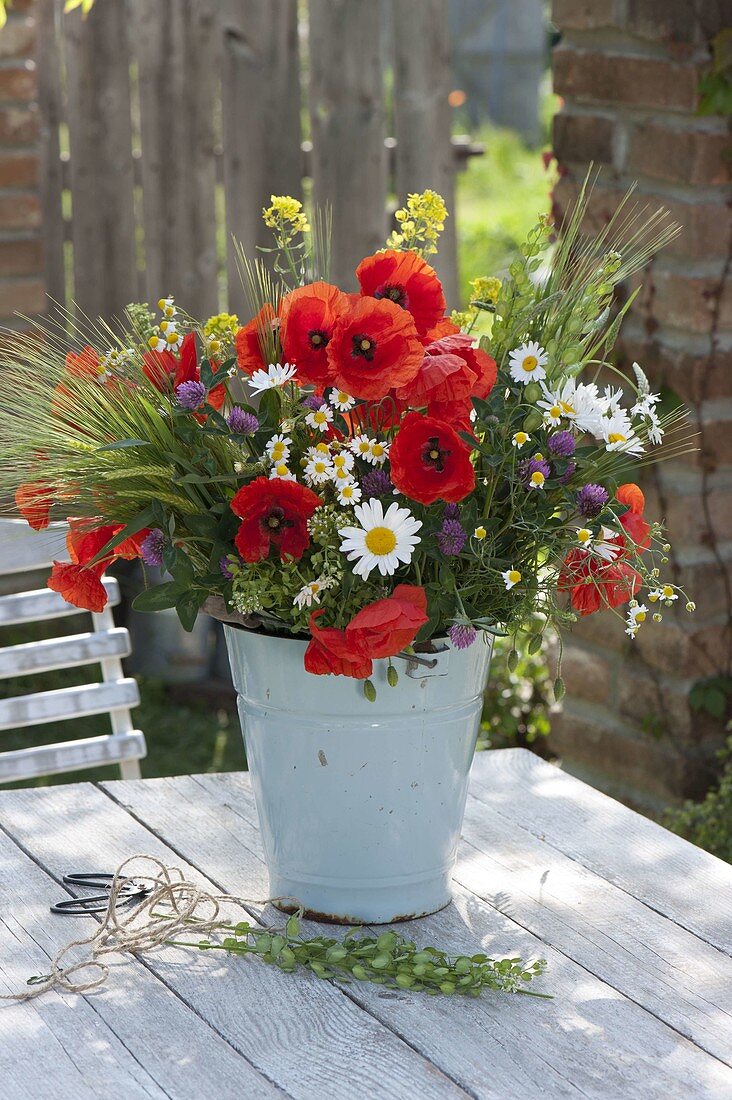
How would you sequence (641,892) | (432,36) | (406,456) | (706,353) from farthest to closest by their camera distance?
(432,36), (706,353), (641,892), (406,456)

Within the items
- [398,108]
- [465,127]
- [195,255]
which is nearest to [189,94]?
[195,255]

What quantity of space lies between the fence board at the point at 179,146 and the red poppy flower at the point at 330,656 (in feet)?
7.45

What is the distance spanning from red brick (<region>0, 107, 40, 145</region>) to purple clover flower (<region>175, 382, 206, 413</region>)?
2.20m

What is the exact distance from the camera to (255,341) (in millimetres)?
1189

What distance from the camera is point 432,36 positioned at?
2.76 m

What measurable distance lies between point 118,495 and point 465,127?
8.78 m

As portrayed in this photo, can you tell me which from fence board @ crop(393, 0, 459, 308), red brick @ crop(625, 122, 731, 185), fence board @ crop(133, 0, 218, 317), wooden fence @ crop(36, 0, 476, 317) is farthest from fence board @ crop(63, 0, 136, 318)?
red brick @ crop(625, 122, 731, 185)

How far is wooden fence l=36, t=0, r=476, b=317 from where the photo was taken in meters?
2.78

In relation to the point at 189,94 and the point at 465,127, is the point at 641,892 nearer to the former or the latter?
the point at 189,94

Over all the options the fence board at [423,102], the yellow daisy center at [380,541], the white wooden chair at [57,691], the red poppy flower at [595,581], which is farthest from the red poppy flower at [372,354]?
the fence board at [423,102]

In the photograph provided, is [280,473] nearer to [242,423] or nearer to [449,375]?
[242,423]

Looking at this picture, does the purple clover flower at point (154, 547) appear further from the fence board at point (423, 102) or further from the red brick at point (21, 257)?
the red brick at point (21, 257)

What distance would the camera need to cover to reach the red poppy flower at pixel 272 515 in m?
1.11

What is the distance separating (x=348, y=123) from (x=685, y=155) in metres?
0.84
